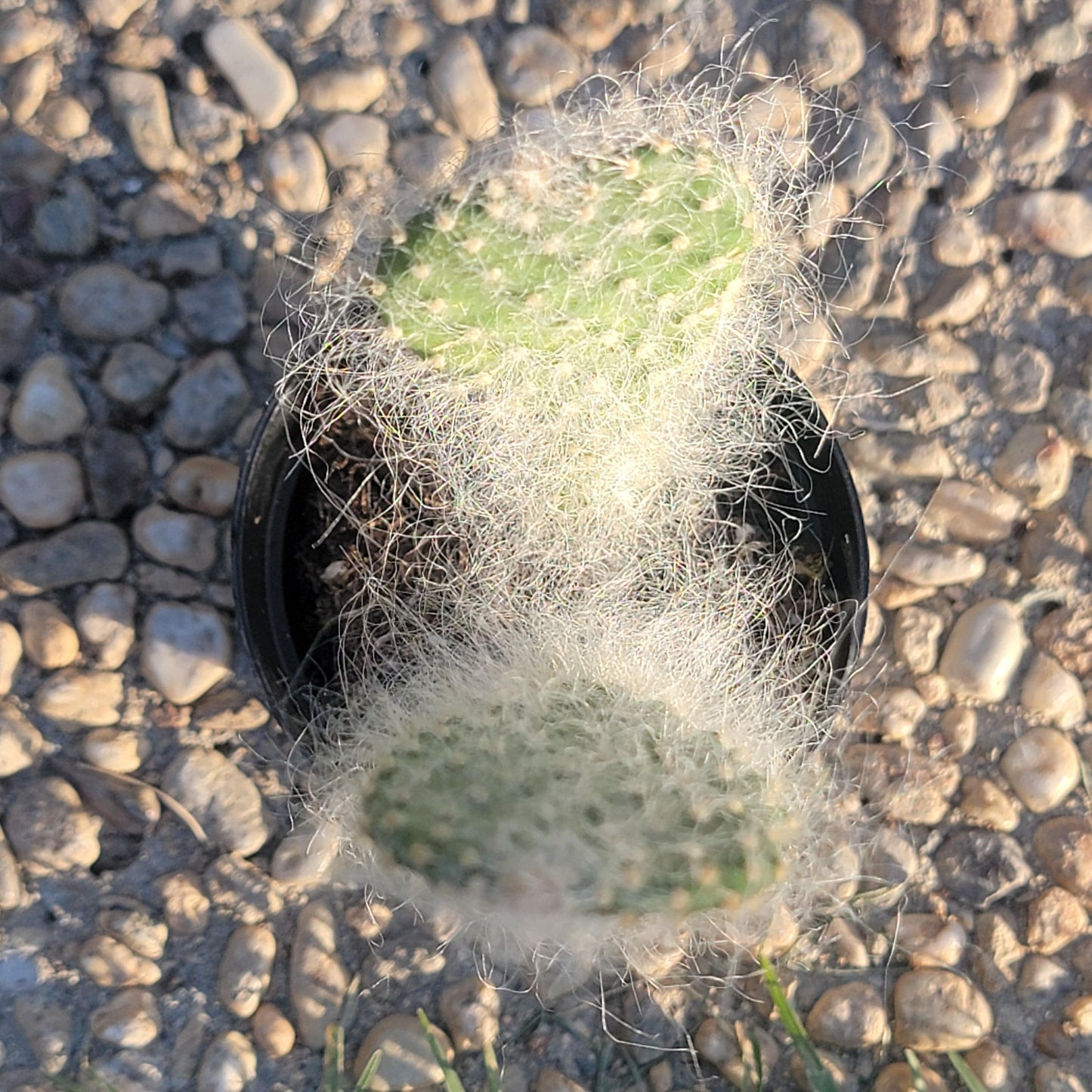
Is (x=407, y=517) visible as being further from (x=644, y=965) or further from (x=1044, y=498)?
(x=1044, y=498)

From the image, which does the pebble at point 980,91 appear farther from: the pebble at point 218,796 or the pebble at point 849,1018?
the pebble at point 218,796

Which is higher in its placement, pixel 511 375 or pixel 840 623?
pixel 511 375

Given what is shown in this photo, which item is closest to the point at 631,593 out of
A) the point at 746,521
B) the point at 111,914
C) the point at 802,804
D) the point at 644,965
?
the point at 746,521

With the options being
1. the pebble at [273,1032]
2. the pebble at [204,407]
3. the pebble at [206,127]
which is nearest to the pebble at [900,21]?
the pebble at [206,127]

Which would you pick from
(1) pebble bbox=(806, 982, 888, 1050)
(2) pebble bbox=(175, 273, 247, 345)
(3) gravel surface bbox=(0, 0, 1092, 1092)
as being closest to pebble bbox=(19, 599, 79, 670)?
(3) gravel surface bbox=(0, 0, 1092, 1092)

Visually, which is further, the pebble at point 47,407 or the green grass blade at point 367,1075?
the pebble at point 47,407

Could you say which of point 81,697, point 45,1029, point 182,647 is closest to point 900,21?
point 182,647

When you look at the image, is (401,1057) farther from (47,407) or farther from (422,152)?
(422,152)
